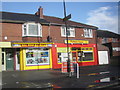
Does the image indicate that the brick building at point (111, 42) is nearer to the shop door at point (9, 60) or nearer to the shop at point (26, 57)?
the shop at point (26, 57)

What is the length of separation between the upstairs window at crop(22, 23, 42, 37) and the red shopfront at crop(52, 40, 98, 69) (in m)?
2.77

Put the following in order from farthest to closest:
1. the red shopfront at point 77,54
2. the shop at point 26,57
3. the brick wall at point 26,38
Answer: the red shopfront at point 77,54 → the brick wall at point 26,38 → the shop at point 26,57

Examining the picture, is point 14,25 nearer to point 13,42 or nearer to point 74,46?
point 13,42

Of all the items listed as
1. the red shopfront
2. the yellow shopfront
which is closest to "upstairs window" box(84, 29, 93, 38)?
the red shopfront

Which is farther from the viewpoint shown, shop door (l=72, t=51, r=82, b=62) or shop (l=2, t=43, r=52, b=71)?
shop door (l=72, t=51, r=82, b=62)

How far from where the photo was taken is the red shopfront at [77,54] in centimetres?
1886

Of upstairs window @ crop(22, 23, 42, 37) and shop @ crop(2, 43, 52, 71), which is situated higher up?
upstairs window @ crop(22, 23, 42, 37)

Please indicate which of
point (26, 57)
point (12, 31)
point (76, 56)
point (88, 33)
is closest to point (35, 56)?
point (26, 57)

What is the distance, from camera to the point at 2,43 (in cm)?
1598

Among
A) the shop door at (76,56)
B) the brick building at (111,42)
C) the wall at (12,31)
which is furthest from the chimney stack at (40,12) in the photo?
the brick building at (111,42)

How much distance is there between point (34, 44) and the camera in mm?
17297

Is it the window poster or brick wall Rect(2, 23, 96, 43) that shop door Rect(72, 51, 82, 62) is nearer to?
brick wall Rect(2, 23, 96, 43)

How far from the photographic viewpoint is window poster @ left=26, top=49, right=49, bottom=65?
56.9 ft

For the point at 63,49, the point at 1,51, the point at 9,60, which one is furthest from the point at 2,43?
the point at 63,49
